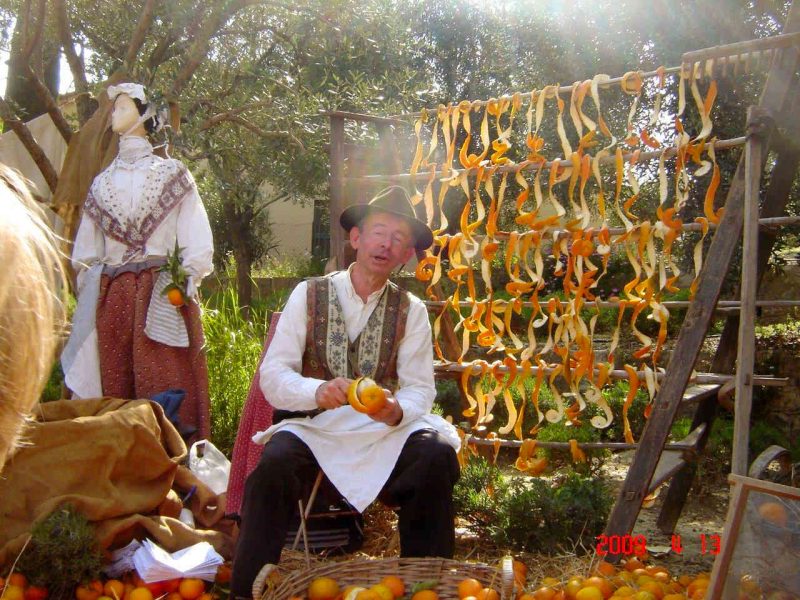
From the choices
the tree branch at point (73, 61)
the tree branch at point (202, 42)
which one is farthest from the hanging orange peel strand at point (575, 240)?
the tree branch at point (73, 61)

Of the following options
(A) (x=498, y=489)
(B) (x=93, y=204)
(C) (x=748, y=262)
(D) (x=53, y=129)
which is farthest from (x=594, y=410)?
(D) (x=53, y=129)

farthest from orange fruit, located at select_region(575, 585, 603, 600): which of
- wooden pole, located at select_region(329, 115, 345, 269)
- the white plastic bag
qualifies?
wooden pole, located at select_region(329, 115, 345, 269)

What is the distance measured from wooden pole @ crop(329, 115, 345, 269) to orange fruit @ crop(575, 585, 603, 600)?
6.13 feet

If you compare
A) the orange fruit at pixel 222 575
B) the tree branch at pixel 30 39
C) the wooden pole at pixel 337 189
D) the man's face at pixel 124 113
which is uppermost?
the tree branch at pixel 30 39

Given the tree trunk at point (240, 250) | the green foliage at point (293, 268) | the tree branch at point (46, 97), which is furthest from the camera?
the green foliage at point (293, 268)

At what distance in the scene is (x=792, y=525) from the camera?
190cm

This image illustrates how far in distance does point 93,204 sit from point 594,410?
333cm

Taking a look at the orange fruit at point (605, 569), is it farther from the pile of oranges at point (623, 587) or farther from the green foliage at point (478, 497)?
the green foliage at point (478, 497)

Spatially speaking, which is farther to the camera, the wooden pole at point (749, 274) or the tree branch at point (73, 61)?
the tree branch at point (73, 61)

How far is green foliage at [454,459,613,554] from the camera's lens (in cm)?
346

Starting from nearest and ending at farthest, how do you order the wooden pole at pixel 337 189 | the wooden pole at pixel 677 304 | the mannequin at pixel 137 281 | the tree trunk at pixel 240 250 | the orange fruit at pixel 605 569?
the orange fruit at pixel 605 569 < the wooden pole at pixel 677 304 < the wooden pole at pixel 337 189 < the mannequin at pixel 137 281 < the tree trunk at pixel 240 250

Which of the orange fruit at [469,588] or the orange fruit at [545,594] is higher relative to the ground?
the orange fruit at [469,588]

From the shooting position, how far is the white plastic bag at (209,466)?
364 cm

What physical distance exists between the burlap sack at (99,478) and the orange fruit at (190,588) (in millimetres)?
200
